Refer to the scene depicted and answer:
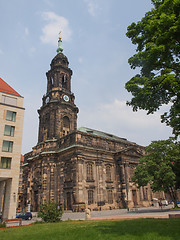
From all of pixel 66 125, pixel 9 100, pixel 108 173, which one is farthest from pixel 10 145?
pixel 108 173

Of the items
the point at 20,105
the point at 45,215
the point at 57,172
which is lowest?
the point at 45,215

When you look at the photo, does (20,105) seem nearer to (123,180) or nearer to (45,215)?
(45,215)

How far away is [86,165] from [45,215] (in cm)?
2171

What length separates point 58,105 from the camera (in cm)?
4900

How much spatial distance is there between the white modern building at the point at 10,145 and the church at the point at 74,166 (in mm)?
10946

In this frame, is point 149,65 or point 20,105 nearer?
point 149,65

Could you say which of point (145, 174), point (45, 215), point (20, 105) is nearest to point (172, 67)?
point (45, 215)

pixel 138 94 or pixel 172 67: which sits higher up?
pixel 172 67

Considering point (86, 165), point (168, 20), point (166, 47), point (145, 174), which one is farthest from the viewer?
point (86, 165)

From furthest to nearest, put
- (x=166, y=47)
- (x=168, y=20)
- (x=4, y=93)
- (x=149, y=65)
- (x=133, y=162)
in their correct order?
(x=133, y=162)
(x=4, y=93)
(x=149, y=65)
(x=166, y=47)
(x=168, y=20)

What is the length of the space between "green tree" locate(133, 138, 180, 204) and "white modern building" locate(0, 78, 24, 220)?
18.7 metres

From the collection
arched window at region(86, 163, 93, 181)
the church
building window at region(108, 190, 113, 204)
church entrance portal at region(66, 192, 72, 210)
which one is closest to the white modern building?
the church

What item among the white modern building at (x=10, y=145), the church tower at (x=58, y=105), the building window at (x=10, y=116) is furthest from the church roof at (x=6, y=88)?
the church tower at (x=58, y=105)

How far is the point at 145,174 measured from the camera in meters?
30.7
